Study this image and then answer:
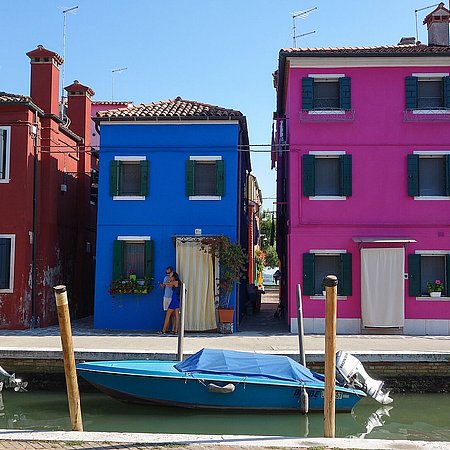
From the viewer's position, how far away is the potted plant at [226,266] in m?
17.9

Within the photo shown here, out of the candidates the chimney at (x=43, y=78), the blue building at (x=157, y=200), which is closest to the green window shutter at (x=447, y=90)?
the blue building at (x=157, y=200)

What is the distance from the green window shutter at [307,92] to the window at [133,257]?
5803 mm

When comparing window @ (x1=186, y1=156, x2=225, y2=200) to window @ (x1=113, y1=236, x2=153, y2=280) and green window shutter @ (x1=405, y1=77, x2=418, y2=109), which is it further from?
green window shutter @ (x1=405, y1=77, x2=418, y2=109)

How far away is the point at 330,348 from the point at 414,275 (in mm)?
10070

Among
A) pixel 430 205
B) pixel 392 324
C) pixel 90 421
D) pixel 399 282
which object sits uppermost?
pixel 430 205

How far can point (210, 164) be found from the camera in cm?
1889

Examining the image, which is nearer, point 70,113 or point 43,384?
point 43,384

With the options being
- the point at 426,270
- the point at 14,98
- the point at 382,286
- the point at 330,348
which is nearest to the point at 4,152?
the point at 14,98

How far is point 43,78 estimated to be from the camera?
20.1 meters

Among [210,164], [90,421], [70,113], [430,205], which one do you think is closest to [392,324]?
[430,205]

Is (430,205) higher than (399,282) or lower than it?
higher

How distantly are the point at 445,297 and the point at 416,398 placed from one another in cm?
509

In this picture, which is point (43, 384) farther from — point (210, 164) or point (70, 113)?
point (70, 113)

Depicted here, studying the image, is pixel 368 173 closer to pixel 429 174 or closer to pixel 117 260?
pixel 429 174
